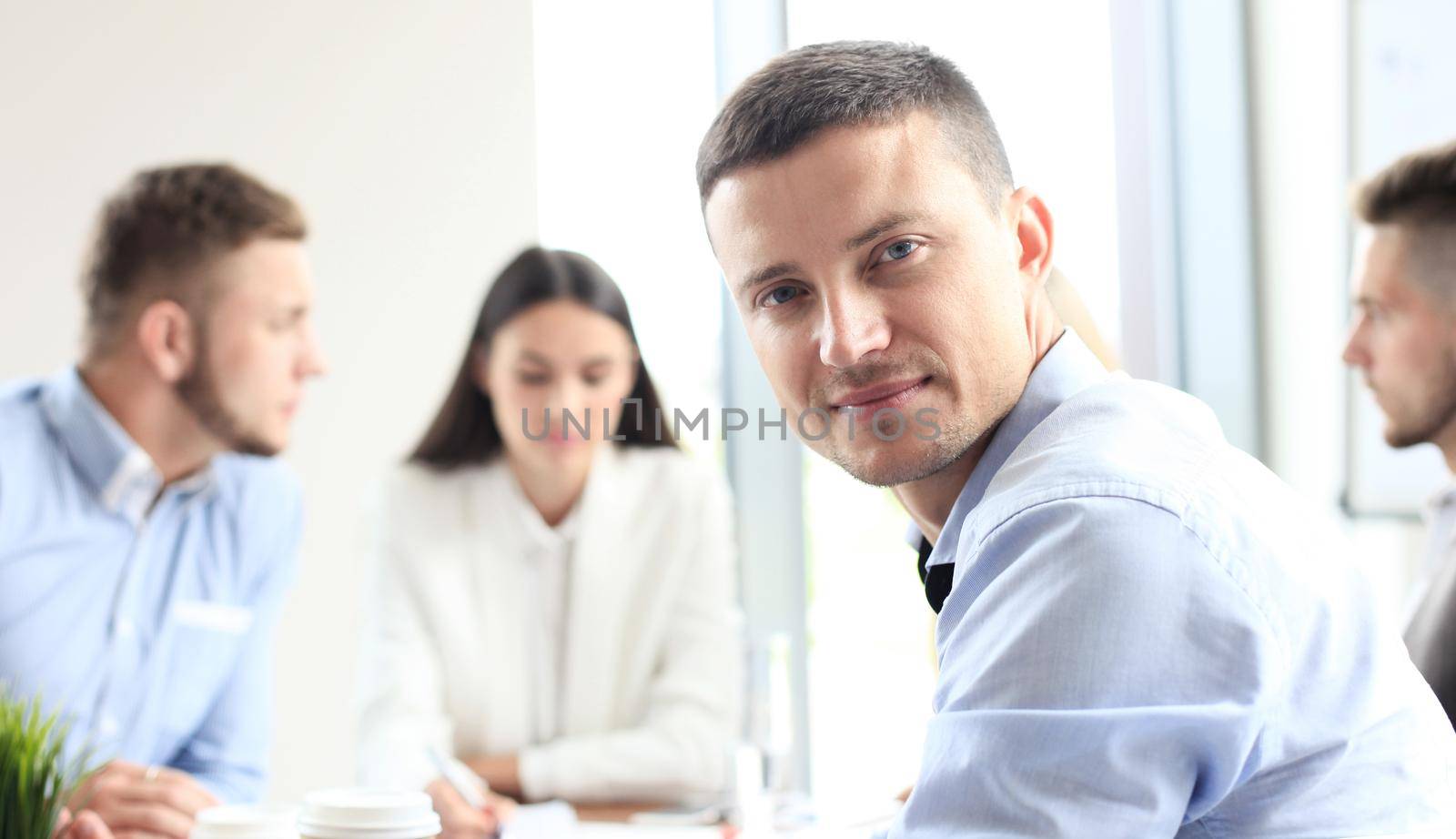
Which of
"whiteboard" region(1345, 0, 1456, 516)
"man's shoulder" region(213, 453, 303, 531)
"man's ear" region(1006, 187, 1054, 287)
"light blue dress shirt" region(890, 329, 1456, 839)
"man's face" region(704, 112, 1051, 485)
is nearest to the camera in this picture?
"light blue dress shirt" region(890, 329, 1456, 839)

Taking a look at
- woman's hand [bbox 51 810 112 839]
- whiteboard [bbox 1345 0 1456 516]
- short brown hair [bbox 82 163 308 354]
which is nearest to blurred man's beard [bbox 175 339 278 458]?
short brown hair [bbox 82 163 308 354]

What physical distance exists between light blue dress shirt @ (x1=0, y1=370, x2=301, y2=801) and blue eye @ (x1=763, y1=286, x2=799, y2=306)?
4.73 ft

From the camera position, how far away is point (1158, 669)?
2.24 ft

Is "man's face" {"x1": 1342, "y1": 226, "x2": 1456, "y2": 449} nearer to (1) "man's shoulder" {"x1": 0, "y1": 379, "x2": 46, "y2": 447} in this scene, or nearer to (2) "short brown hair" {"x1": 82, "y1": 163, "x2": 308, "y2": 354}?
(2) "short brown hair" {"x1": 82, "y1": 163, "x2": 308, "y2": 354}

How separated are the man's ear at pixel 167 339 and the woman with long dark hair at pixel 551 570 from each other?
422 mm

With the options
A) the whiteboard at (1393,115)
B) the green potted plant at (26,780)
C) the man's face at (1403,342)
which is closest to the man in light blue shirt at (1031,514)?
the green potted plant at (26,780)

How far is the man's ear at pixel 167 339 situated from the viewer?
84.6 inches

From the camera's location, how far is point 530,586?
237cm

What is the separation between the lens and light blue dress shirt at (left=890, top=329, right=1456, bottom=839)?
2.24ft

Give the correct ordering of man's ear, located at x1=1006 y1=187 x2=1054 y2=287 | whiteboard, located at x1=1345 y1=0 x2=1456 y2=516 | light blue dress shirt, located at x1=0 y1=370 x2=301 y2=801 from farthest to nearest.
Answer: whiteboard, located at x1=1345 y1=0 x2=1456 y2=516 < light blue dress shirt, located at x1=0 y1=370 x2=301 y2=801 < man's ear, located at x1=1006 y1=187 x2=1054 y2=287

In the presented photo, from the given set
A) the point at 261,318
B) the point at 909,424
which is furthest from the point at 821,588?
the point at 909,424

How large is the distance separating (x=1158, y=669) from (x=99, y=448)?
1849 mm

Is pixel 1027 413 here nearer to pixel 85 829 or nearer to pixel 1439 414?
pixel 85 829

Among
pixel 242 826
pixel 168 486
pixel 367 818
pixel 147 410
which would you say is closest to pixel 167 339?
pixel 147 410
